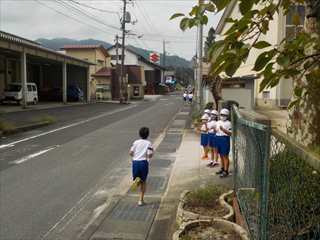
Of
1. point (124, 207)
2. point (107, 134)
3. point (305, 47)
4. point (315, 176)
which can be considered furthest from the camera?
point (107, 134)

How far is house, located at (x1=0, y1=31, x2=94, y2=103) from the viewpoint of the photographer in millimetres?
38656

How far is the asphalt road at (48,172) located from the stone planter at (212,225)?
6.79ft

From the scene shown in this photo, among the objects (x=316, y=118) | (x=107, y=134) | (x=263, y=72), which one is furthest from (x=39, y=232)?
(x=107, y=134)

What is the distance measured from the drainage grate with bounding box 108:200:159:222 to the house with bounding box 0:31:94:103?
1106 inches

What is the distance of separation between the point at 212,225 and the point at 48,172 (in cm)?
580

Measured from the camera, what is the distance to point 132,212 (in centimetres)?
724

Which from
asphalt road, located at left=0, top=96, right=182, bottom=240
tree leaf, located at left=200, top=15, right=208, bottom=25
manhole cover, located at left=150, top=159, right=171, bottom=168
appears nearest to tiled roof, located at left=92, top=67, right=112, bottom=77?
asphalt road, located at left=0, top=96, right=182, bottom=240

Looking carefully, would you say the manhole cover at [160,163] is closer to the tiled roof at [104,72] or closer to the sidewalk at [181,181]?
the sidewalk at [181,181]

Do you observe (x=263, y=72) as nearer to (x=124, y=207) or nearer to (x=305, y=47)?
(x=305, y=47)

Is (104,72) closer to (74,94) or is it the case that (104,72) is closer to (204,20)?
(74,94)

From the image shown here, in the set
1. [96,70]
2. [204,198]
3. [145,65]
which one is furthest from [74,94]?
[204,198]

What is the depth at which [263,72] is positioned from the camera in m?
1.89

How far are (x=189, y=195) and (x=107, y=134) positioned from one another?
11953 mm

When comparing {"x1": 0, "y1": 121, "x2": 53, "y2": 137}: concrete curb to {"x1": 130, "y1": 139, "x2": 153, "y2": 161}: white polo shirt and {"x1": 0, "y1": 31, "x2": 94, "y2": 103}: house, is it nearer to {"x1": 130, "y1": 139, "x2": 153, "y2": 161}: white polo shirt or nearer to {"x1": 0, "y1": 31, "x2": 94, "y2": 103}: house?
{"x1": 130, "y1": 139, "x2": 153, "y2": 161}: white polo shirt
